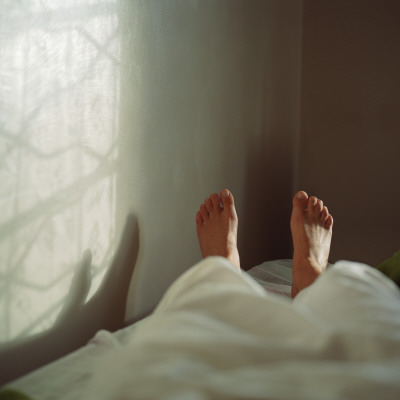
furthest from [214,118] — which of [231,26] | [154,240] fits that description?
[154,240]

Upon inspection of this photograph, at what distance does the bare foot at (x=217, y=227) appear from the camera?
4.49 ft

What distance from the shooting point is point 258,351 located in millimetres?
458

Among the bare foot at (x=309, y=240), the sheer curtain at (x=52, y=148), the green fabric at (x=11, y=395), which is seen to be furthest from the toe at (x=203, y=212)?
the green fabric at (x=11, y=395)

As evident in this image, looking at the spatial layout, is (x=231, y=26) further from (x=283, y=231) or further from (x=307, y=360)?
(x=307, y=360)

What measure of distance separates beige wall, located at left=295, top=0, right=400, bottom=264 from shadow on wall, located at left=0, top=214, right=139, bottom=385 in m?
1.36

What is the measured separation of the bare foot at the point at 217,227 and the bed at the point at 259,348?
735mm

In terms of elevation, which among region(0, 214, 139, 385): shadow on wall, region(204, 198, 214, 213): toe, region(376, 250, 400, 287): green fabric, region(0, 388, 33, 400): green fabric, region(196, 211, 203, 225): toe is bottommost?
region(0, 214, 139, 385): shadow on wall

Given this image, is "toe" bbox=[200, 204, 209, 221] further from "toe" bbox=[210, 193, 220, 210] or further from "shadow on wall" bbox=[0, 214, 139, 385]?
"shadow on wall" bbox=[0, 214, 139, 385]

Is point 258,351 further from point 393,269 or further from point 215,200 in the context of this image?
point 215,200

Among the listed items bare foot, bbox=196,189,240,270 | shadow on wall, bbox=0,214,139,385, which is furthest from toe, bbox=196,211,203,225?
shadow on wall, bbox=0,214,139,385

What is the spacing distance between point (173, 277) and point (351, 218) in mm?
1166

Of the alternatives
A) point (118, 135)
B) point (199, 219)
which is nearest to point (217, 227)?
point (199, 219)

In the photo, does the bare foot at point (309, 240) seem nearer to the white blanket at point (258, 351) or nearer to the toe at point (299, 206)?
the toe at point (299, 206)

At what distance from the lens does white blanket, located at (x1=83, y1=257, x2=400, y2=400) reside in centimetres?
41
